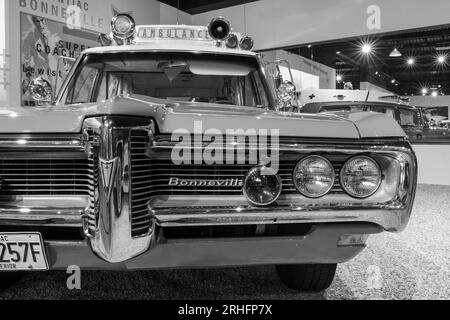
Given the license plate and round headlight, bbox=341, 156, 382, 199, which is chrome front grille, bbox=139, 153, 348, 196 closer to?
round headlight, bbox=341, 156, 382, 199

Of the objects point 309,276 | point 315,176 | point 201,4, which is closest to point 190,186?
point 315,176

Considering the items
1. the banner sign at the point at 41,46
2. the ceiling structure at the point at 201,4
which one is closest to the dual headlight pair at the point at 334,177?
the banner sign at the point at 41,46

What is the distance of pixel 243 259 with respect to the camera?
5.58ft

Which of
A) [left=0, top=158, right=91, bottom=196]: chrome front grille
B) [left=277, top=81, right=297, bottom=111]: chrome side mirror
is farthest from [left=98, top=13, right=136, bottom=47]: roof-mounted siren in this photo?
[left=0, top=158, right=91, bottom=196]: chrome front grille

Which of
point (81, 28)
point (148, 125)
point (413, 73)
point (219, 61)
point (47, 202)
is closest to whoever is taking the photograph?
point (148, 125)

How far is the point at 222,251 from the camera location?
5.48 feet

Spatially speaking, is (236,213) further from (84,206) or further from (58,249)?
(58,249)

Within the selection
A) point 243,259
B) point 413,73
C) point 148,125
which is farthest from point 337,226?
point 413,73

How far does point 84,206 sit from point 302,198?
2.86 feet

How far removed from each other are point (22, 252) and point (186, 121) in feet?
2.65

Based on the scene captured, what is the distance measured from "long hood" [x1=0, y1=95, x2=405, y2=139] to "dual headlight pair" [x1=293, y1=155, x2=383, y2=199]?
0.11m

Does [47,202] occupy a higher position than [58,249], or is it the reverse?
[47,202]

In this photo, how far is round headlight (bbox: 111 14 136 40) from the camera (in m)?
3.07

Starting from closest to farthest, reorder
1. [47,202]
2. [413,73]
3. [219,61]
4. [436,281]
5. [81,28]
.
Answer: [47,202], [436,281], [219,61], [81,28], [413,73]
